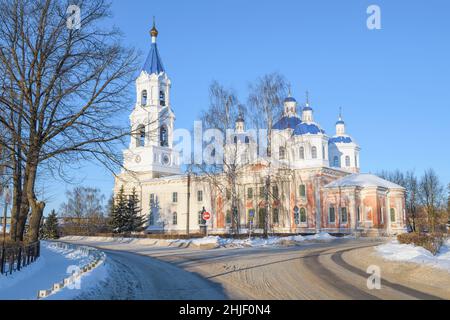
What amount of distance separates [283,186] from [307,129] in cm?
1047

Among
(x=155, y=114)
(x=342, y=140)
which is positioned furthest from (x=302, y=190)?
(x=155, y=114)

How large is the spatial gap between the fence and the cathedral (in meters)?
21.7

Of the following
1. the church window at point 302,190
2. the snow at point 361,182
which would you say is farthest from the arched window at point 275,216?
the snow at point 361,182

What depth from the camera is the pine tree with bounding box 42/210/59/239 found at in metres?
57.9

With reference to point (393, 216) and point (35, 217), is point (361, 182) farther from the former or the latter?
point (35, 217)

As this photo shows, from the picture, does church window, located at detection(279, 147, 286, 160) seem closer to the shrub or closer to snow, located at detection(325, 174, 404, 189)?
snow, located at detection(325, 174, 404, 189)

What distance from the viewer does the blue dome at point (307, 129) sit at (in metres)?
52.7

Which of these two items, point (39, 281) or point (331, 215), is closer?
point (39, 281)

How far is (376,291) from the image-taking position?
421 inches

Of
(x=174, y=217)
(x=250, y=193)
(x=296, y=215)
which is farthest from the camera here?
(x=174, y=217)

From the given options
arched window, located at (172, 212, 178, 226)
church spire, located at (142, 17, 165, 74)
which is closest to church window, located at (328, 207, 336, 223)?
arched window, located at (172, 212, 178, 226)

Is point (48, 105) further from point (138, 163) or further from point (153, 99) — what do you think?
point (138, 163)

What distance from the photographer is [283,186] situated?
1793 inches
